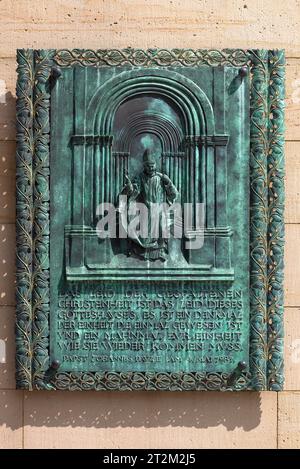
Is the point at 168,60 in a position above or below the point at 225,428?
above

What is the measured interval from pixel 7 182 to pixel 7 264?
0.59 metres

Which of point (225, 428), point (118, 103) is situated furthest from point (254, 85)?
point (225, 428)

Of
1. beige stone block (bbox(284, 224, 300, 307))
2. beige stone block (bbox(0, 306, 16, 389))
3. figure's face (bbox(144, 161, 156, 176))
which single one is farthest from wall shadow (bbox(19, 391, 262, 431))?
figure's face (bbox(144, 161, 156, 176))

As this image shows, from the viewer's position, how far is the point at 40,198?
534cm

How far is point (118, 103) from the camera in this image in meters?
5.36

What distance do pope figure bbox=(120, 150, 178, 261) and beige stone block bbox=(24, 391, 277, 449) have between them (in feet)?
3.38

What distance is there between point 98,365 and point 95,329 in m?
0.25

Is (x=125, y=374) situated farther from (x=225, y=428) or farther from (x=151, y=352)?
(x=225, y=428)

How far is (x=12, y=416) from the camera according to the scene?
5535 millimetres

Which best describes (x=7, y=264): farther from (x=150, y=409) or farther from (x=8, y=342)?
(x=150, y=409)

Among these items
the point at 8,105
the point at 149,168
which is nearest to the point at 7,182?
the point at 8,105

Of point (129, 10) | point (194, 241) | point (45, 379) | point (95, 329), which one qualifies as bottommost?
point (45, 379)

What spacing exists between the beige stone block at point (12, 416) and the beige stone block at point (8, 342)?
7cm

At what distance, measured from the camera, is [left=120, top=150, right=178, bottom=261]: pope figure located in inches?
210
